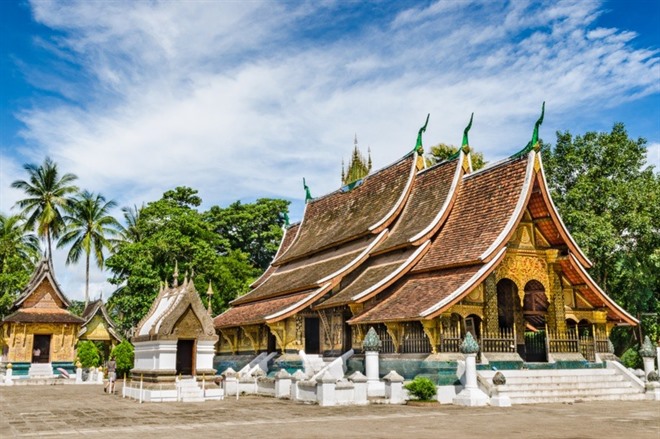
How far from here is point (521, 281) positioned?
1725 centimetres

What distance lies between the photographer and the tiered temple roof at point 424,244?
16.6 m

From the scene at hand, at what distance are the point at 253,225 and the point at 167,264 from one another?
50.1 feet

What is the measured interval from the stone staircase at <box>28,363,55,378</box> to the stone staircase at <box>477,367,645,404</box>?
24114mm

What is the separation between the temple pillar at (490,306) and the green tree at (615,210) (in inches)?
425

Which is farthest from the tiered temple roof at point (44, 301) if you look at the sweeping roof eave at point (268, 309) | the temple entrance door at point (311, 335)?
the temple entrance door at point (311, 335)

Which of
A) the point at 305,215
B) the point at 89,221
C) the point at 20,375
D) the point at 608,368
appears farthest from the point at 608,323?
the point at 89,221

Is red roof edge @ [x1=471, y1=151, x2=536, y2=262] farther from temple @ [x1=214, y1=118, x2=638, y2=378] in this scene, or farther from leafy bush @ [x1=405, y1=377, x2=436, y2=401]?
leafy bush @ [x1=405, y1=377, x2=436, y2=401]

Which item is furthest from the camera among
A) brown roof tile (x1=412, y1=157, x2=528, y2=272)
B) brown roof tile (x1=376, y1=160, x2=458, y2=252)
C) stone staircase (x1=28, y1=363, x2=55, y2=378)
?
stone staircase (x1=28, y1=363, x2=55, y2=378)

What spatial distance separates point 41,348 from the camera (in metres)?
32.6

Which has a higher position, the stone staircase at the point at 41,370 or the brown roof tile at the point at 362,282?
the brown roof tile at the point at 362,282

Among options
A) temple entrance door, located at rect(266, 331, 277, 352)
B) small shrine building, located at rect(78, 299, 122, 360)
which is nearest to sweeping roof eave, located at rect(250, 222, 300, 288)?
temple entrance door, located at rect(266, 331, 277, 352)

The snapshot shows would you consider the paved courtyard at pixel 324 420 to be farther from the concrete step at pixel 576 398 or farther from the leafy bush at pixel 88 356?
the leafy bush at pixel 88 356

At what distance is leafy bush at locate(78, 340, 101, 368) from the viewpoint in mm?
32375

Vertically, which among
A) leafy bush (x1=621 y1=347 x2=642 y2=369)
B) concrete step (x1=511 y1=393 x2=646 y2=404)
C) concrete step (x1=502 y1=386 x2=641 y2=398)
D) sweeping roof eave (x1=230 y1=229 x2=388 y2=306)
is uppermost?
sweeping roof eave (x1=230 y1=229 x2=388 y2=306)
